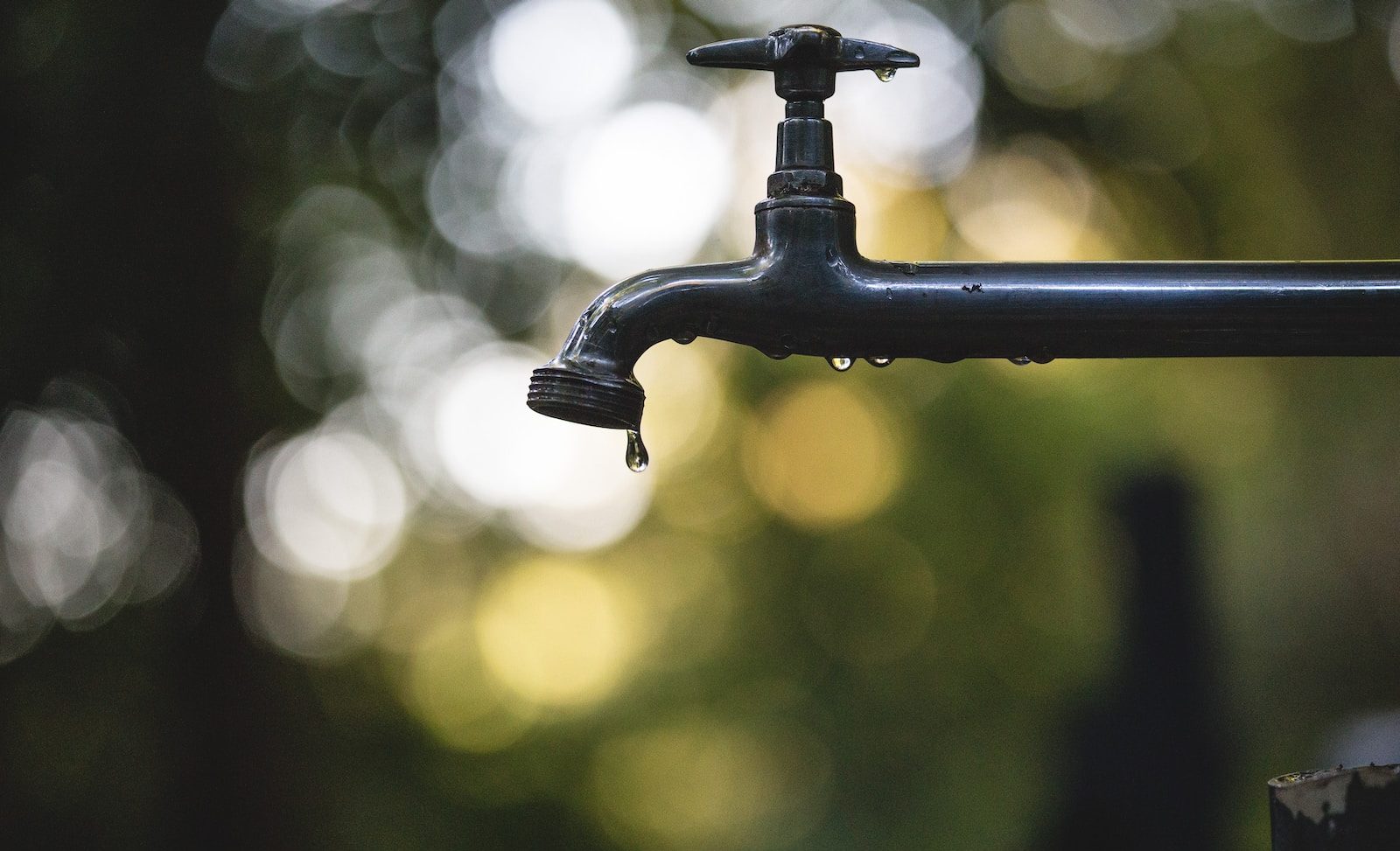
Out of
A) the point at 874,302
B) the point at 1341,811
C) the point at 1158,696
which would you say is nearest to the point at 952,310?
the point at 874,302

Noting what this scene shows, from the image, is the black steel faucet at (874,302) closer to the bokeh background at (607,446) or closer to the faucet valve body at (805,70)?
the faucet valve body at (805,70)

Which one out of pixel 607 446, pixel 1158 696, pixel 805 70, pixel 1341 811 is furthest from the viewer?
pixel 607 446

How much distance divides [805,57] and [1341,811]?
531 mm

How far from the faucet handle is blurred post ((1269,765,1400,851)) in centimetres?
47

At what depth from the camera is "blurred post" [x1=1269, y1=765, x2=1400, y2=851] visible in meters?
0.59

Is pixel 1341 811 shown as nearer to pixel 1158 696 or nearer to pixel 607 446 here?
pixel 1158 696

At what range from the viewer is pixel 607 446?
535 cm

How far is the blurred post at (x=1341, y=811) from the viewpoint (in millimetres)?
586

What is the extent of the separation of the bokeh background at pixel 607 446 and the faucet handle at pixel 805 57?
1.65 meters

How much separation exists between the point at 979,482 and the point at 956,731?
931 millimetres

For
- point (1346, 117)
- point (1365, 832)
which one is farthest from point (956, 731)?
point (1365, 832)

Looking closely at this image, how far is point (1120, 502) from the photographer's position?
4.98 ft

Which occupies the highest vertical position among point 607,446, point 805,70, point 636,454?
point 607,446

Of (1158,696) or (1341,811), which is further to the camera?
(1158,696)
